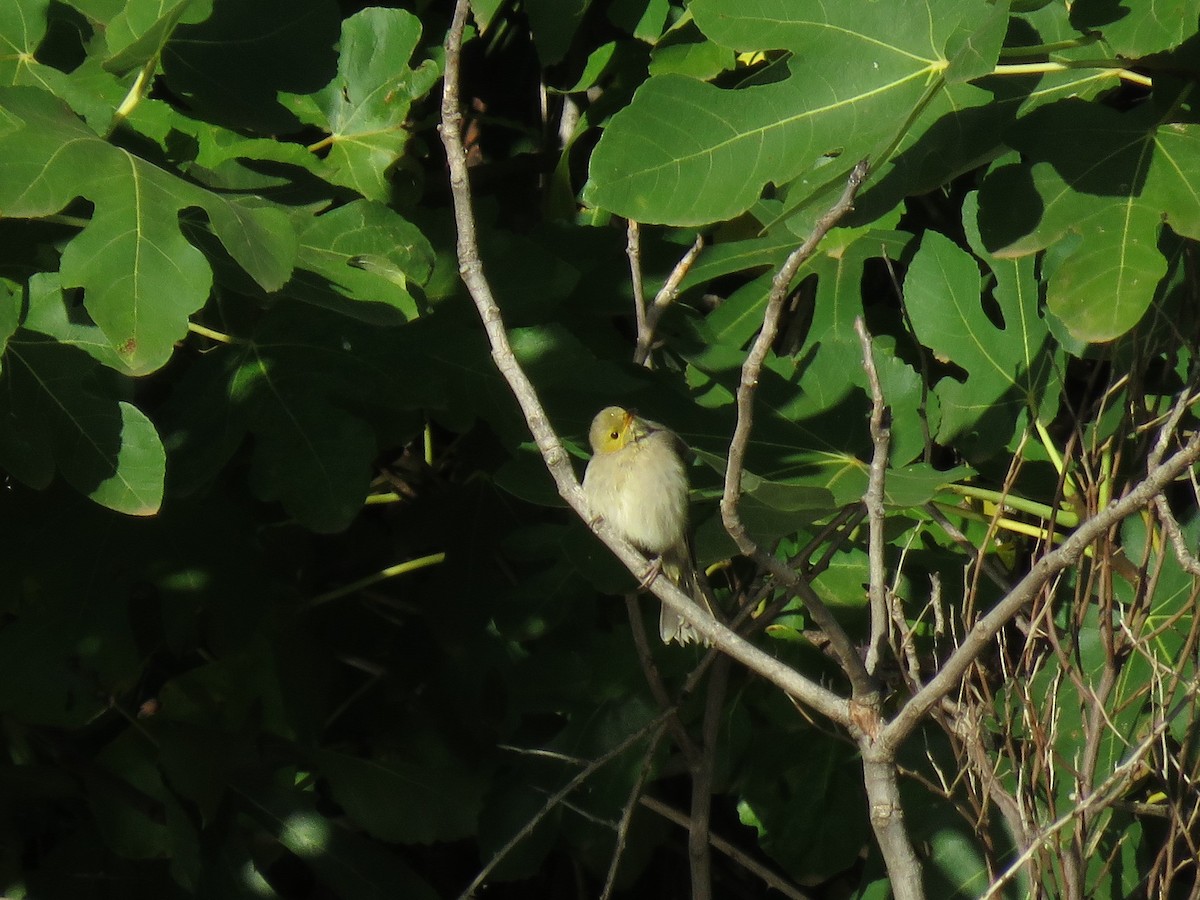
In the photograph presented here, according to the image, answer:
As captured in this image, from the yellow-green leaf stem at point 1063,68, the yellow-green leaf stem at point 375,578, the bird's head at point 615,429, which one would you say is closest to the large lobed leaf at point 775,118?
the yellow-green leaf stem at point 1063,68

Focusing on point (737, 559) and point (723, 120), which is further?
point (737, 559)

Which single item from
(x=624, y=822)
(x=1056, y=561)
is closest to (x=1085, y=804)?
(x=1056, y=561)

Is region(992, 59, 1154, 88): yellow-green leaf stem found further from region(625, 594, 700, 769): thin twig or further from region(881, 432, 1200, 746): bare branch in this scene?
region(625, 594, 700, 769): thin twig

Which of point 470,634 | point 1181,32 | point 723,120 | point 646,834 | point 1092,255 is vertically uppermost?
point 1181,32

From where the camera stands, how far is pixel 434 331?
3.39 m

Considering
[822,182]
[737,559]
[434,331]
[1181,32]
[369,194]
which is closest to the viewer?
[1181,32]

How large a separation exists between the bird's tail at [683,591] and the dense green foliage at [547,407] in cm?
10

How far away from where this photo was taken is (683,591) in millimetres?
3992

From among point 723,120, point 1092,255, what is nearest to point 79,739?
point 723,120

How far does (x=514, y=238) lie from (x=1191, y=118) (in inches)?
63.0

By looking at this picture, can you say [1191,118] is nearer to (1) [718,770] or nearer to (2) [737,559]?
(2) [737,559]

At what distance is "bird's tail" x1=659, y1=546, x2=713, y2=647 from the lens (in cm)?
349

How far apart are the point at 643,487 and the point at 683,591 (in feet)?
1.08

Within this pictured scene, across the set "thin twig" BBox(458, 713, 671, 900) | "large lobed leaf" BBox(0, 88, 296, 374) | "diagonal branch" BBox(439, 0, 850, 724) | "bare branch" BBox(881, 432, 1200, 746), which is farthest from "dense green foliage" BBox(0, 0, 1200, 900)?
"bare branch" BBox(881, 432, 1200, 746)
